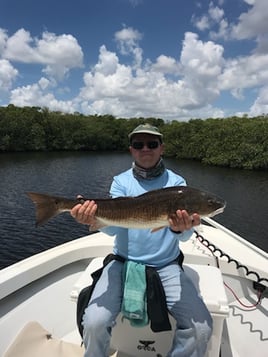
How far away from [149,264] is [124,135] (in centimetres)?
9052

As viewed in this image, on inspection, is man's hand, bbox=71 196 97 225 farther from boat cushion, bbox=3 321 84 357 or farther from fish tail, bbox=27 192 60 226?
boat cushion, bbox=3 321 84 357

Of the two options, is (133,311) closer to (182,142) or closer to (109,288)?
(109,288)

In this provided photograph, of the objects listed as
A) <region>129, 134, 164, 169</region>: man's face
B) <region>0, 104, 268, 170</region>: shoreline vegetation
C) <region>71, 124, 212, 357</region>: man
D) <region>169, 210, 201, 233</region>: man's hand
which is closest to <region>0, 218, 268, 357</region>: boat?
<region>71, 124, 212, 357</region>: man

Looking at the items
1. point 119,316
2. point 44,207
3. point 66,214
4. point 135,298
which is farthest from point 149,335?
point 66,214

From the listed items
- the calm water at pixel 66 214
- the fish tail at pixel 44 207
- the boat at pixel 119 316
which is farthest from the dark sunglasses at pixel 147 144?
the calm water at pixel 66 214

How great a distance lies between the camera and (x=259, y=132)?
49.6 metres

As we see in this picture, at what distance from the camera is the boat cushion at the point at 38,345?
342cm

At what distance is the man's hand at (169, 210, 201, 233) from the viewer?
2.93m

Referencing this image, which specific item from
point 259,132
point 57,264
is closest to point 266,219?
point 57,264

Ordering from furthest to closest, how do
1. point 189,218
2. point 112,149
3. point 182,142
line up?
point 112,149
point 182,142
point 189,218

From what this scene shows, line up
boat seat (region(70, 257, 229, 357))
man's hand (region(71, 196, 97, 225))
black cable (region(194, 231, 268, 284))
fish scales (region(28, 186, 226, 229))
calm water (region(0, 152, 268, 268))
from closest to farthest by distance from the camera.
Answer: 1. fish scales (region(28, 186, 226, 229))
2. man's hand (region(71, 196, 97, 225))
3. boat seat (region(70, 257, 229, 357))
4. black cable (region(194, 231, 268, 284))
5. calm water (region(0, 152, 268, 268))

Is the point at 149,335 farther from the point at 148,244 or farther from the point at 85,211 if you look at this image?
the point at 85,211

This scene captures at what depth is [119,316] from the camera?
3363 mm

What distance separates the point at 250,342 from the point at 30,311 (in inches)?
103
